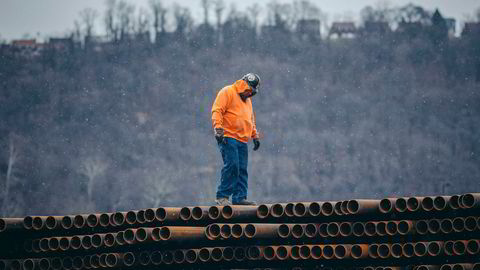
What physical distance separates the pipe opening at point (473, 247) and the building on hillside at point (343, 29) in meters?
147

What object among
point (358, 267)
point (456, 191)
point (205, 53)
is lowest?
point (456, 191)

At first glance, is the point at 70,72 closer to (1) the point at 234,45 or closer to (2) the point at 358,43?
(1) the point at 234,45

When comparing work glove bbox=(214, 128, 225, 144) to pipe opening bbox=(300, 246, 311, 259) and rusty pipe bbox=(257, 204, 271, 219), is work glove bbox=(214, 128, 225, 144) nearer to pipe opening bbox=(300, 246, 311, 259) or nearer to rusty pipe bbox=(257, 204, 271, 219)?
rusty pipe bbox=(257, 204, 271, 219)

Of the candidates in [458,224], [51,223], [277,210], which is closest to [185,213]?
[277,210]

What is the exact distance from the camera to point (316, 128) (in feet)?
450

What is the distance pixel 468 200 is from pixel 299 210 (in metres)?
2.07

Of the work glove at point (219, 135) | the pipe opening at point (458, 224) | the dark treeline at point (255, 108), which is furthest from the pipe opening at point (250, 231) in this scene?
the dark treeline at point (255, 108)

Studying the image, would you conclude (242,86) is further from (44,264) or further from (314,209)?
(44,264)

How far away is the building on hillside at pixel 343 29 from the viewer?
15712 cm

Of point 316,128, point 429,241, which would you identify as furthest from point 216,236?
point 316,128

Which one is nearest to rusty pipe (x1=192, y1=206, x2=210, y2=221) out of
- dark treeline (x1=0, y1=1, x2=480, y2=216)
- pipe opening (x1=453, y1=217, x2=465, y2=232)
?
pipe opening (x1=453, y1=217, x2=465, y2=232)

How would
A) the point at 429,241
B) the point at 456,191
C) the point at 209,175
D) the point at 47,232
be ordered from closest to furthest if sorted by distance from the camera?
the point at 429,241
the point at 47,232
the point at 456,191
the point at 209,175

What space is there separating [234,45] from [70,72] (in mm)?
26901

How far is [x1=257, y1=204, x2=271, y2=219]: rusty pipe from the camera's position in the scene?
40.2 ft
